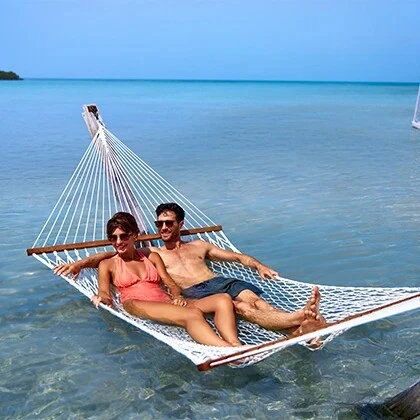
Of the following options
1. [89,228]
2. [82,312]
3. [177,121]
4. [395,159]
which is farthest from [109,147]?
[177,121]

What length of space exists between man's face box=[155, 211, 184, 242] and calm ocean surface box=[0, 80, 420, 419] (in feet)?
1.98

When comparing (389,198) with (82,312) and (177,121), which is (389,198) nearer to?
(82,312)

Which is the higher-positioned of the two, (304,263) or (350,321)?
(350,321)

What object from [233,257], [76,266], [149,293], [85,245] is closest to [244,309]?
[149,293]

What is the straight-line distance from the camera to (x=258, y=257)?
5.00 m

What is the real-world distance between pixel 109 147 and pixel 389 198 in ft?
11.7

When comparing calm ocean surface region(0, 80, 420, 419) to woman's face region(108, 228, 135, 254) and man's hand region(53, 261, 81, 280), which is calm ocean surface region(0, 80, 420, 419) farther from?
woman's face region(108, 228, 135, 254)

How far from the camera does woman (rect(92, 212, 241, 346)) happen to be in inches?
119

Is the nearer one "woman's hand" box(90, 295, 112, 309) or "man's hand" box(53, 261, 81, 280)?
"woman's hand" box(90, 295, 112, 309)

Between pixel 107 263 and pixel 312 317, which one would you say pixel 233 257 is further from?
pixel 312 317

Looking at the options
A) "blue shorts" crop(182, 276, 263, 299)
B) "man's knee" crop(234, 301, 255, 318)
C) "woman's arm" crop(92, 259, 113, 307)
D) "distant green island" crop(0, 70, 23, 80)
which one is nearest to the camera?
"man's knee" crop(234, 301, 255, 318)

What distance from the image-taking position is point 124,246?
11.8 ft

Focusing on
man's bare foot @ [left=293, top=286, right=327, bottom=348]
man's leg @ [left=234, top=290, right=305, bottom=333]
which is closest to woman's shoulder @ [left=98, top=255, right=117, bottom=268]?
man's leg @ [left=234, top=290, right=305, bottom=333]

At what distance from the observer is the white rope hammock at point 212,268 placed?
7.66ft
